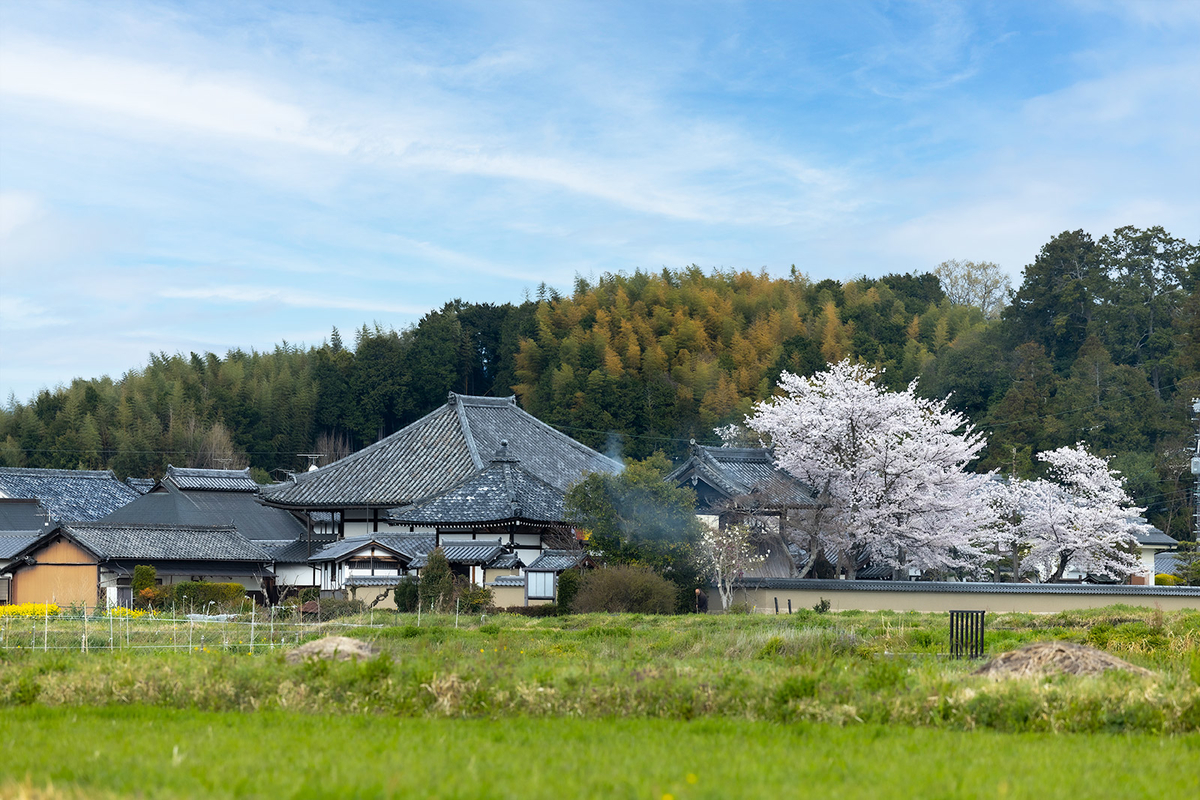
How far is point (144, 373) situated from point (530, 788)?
76.4 metres

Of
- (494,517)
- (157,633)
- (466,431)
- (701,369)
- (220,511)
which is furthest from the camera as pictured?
(701,369)

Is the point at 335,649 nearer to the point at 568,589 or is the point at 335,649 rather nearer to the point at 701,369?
the point at 568,589

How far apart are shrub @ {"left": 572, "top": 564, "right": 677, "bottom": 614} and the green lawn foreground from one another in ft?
54.1

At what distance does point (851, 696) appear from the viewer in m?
9.59

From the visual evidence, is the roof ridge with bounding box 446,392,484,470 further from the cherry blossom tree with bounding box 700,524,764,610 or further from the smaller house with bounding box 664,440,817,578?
the cherry blossom tree with bounding box 700,524,764,610

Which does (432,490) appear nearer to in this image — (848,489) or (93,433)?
(848,489)

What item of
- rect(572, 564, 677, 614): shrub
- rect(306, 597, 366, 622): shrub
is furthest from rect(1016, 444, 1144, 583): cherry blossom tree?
rect(306, 597, 366, 622): shrub

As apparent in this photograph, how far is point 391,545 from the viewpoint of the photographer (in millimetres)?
30797

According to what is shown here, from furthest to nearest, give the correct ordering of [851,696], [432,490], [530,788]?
[432,490], [851,696], [530,788]

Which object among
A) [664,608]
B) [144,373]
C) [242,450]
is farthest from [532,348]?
[664,608]

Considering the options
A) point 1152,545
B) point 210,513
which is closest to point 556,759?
point 210,513

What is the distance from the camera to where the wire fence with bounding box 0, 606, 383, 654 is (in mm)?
16250

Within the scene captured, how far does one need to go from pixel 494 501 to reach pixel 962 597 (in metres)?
13.0

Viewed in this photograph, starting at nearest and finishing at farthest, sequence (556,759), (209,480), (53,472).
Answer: (556,759) → (209,480) → (53,472)
